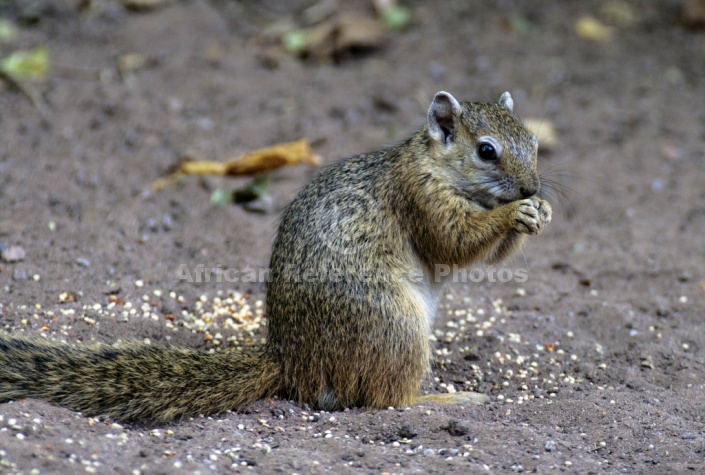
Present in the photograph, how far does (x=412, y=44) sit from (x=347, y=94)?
4.81 feet

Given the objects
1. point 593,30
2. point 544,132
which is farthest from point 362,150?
point 593,30

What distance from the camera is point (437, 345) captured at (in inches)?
213

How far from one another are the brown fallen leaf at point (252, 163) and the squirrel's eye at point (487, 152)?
3097 millimetres

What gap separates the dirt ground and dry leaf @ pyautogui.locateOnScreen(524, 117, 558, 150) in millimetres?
131

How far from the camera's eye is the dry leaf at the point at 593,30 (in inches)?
400

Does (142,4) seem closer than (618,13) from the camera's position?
Yes

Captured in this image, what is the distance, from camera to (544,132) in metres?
8.31

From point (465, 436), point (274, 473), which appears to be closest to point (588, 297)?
point (465, 436)

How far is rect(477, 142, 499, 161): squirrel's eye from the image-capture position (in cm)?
471

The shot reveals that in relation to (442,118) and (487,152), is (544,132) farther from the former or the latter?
(487,152)

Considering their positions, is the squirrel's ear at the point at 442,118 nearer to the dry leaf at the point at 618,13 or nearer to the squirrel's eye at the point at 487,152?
the squirrel's eye at the point at 487,152

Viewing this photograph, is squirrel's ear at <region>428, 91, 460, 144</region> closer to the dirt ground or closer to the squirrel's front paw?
the squirrel's front paw

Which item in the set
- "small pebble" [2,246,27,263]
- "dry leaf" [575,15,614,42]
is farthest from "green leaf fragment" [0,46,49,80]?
"dry leaf" [575,15,614,42]

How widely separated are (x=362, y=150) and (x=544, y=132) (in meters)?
1.87
